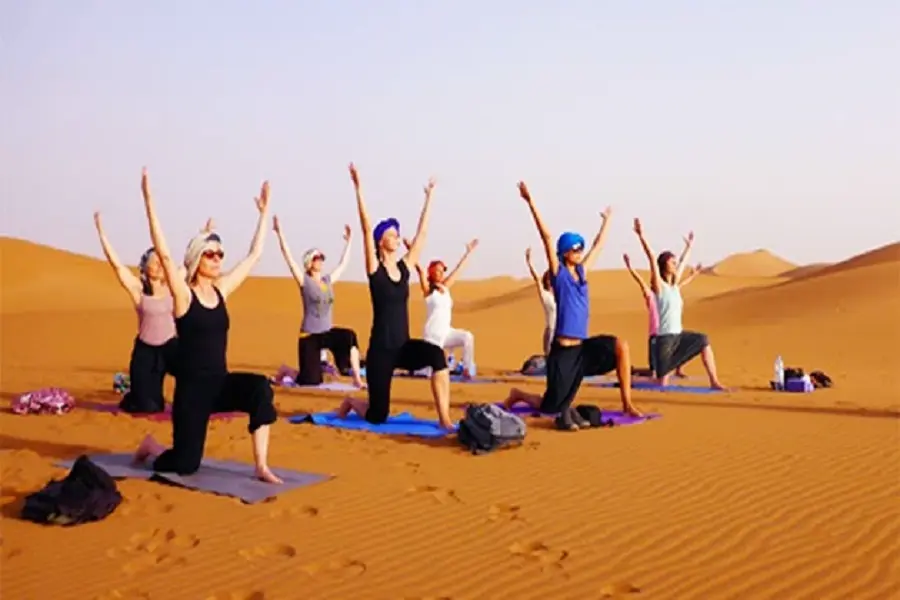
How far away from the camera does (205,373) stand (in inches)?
269

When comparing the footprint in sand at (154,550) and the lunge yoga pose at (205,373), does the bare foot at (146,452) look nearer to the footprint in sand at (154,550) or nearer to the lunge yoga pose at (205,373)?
the lunge yoga pose at (205,373)

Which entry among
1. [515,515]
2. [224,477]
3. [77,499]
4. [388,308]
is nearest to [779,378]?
[388,308]

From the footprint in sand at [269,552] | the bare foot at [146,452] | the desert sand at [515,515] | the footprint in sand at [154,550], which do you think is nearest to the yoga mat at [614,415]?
the desert sand at [515,515]

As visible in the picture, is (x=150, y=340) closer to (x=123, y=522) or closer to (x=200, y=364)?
(x=200, y=364)

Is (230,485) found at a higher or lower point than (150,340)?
lower

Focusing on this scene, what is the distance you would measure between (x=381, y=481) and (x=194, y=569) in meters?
2.23

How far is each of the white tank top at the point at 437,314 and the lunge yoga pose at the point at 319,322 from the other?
1193 millimetres

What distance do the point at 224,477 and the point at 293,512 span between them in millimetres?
1123

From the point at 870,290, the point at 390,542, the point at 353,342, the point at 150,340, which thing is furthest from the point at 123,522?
the point at 870,290

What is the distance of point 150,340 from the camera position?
10961mm

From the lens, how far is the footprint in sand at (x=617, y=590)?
466 centimetres

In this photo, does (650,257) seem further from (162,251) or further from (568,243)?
(162,251)

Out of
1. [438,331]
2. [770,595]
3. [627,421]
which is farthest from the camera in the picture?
[438,331]

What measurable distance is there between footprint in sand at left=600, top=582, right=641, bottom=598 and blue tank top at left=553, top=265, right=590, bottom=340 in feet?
16.3
